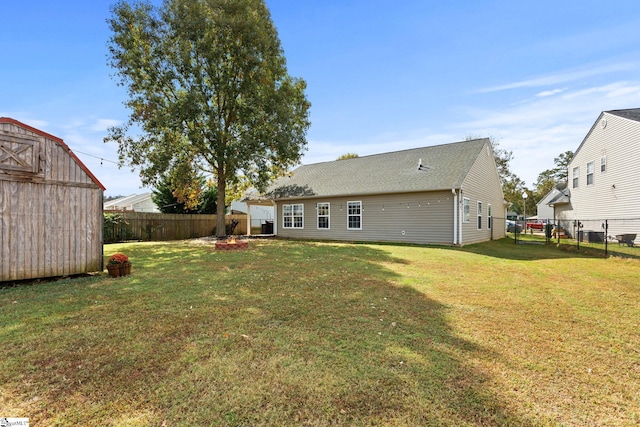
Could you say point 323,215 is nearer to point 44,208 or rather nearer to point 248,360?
point 44,208

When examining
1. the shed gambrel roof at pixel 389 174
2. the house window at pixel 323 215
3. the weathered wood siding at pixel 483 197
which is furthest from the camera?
the house window at pixel 323 215

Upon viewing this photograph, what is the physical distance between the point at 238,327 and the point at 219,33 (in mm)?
15026

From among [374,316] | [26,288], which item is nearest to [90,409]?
[374,316]

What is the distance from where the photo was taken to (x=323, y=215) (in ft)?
56.3

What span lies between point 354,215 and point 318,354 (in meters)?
13.2

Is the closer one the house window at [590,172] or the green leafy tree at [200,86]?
the green leafy tree at [200,86]

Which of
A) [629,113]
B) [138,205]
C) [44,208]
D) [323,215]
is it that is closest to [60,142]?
[44,208]

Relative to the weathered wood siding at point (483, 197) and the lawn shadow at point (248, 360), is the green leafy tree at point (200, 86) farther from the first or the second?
the lawn shadow at point (248, 360)

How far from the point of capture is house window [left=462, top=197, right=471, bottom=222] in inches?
529

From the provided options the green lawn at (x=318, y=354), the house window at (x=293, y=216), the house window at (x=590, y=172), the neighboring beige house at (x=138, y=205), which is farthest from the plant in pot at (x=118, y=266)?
the neighboring beige house at (x=138, y=205)

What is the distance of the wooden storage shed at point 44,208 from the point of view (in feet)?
18.3

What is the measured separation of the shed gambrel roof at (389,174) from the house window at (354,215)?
79 centimetres

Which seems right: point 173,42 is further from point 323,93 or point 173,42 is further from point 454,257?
point 454,257

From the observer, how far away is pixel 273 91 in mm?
15508
